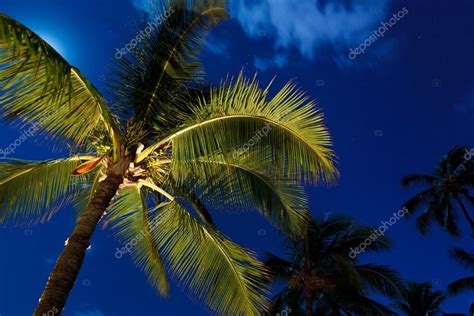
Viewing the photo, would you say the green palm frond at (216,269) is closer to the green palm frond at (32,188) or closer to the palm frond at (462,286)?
the green palm frond at (32,188)

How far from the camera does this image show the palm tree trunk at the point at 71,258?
186 inches

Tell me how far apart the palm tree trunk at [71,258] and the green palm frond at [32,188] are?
1.14m

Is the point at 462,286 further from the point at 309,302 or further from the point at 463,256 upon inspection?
the point at 309,302

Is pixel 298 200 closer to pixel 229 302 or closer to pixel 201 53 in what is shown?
pixel 229 302

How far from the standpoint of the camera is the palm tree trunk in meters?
4.73

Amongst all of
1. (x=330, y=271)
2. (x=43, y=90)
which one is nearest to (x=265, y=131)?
(x=43, y=90)

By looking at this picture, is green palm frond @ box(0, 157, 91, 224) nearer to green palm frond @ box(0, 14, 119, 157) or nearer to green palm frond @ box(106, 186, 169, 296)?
green palm frond @ box(0, 14, 119, 157)

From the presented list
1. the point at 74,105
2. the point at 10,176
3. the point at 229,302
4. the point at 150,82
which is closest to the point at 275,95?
the point at 150,82

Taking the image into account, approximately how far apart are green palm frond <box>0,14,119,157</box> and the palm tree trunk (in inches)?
33.1

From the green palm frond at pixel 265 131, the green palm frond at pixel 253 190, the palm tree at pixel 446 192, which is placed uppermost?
the palm tree at pixel 446 192

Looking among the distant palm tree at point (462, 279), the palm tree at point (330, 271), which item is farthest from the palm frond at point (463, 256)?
the palm tree at point (330, 271)

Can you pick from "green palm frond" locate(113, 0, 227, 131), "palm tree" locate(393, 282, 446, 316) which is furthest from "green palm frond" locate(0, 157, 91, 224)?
"palm tree" locate(393, 282, 446, 316)

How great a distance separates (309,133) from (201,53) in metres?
2.58

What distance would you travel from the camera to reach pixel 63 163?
746cm
